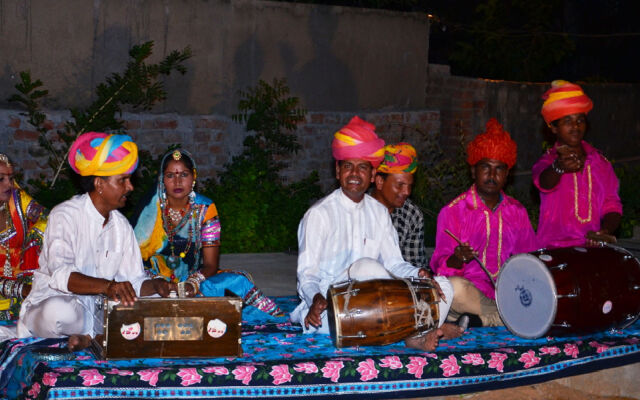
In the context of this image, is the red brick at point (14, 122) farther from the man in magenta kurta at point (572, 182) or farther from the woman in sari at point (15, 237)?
the man in magenta kurta at point (572, 182)

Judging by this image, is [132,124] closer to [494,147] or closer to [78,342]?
[494,147]

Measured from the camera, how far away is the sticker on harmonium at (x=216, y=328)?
4.55 meters

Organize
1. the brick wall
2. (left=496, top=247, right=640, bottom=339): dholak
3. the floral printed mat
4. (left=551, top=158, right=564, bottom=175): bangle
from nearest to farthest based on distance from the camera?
the floral printed mat < (left=496, top=247, right=640, bottom=339): dholak < (left=551, top=158, right=564, bottom=175): bangle < the brick wall

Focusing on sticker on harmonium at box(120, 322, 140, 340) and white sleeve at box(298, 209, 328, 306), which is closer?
sticker on harmonium at box(120, 322, 140, 340)

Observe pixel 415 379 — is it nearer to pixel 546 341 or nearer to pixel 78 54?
pixel 546 341

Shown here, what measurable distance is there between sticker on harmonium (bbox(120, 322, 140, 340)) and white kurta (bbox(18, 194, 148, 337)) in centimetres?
32

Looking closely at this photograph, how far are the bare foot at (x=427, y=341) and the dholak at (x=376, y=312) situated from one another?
93 millimetres

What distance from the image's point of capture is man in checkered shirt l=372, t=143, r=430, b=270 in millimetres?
6098

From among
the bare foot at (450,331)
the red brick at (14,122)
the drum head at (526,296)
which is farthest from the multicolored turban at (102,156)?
the red brick at (14,122)

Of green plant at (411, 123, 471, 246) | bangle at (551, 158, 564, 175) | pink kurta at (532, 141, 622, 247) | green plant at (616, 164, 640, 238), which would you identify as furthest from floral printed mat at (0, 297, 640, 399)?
green plant at (616, 164, 640, 238)

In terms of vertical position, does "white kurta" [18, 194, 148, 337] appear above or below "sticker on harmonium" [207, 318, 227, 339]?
above

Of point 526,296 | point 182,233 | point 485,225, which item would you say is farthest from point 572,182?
point 182,233

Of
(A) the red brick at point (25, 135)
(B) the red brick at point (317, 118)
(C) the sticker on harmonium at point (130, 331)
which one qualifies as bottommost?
(C) the sticker on harmonium at point (130, 331)

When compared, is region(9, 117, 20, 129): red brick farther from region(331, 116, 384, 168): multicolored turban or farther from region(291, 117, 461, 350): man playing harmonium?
region(331, 116, 384, 168): multicolored turban
